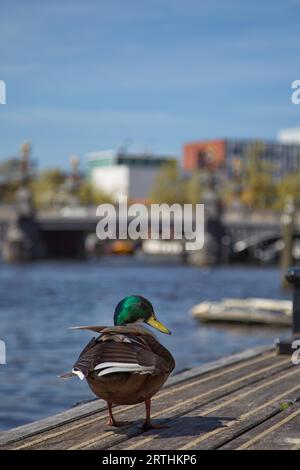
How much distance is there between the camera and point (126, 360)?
27.3 ft

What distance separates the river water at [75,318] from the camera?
75.9 feet

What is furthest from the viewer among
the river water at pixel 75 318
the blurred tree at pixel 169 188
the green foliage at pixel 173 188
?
the blurred tree at pixel 169 188

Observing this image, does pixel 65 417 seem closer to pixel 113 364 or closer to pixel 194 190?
pixel 113 364

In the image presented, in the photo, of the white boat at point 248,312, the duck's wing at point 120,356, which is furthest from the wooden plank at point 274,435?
the white boat at point 248,312

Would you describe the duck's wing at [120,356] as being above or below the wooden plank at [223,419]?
above

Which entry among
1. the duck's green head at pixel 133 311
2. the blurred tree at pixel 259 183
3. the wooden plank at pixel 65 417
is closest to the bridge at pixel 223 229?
the blurred tree at pixel 259 183

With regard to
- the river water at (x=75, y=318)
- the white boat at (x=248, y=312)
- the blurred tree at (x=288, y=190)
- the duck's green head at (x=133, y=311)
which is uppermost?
the blurred tree at (x=288, y=190)

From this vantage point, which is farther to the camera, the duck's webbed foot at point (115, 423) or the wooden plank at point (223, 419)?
the duck's webbed foot at point (115, 423)

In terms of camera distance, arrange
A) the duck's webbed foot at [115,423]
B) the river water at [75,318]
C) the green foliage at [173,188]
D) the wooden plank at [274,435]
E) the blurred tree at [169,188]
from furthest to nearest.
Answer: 1. the blurred tree at [169,188]
2. the green foliage at [173,188]
3. the river water at [75,318]
4. the duck's webbed foot at [115,423]
5. the wooden plank at [274,435]

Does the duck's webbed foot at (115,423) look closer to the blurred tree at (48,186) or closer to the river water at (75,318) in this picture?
the river water at (75,318)

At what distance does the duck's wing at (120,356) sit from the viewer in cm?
829

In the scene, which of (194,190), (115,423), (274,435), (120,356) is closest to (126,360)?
(120,356)

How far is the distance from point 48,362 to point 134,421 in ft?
64.8
